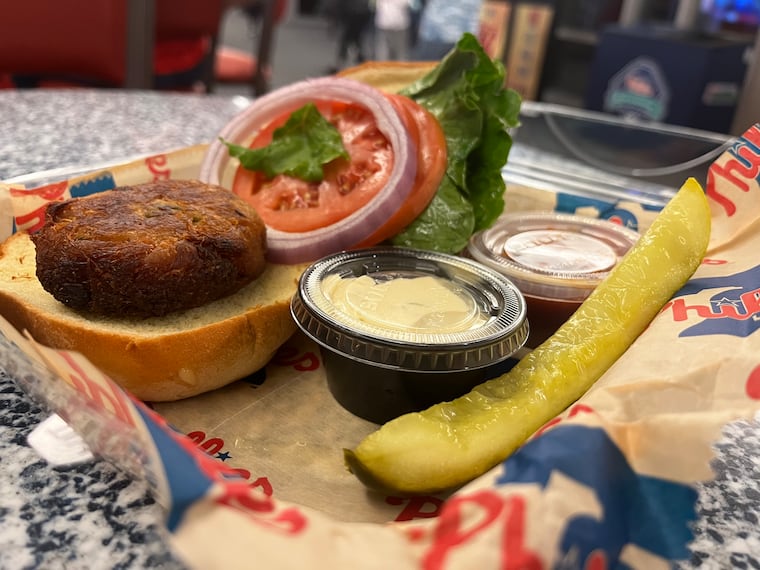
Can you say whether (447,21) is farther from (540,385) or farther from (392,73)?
(540,385)

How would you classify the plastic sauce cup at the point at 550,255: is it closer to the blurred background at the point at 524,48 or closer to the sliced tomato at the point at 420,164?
the sliced tomato at the point at 420,164

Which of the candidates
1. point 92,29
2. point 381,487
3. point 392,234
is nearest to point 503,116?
point 392,234

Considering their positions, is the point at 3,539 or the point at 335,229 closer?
the point at 3,539

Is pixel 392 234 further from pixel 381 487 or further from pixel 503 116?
pixel 381 487

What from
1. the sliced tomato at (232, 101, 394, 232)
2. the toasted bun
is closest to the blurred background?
the toasted bun

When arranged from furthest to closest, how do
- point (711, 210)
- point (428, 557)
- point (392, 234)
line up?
1. point (392, 234)
2. point (711, 210)
3. point (428, 557)

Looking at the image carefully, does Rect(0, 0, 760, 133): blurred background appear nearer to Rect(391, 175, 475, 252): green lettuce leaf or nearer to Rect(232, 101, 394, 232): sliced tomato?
Rect(232, 101, 394, 232): sliced tomato
